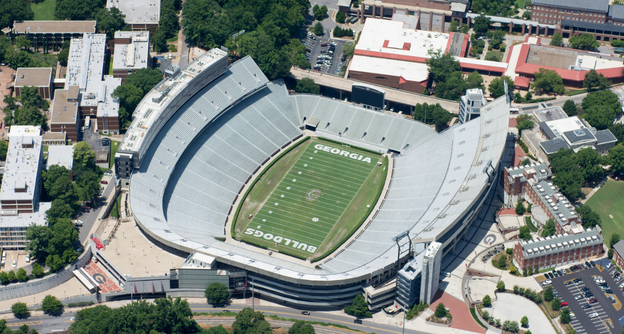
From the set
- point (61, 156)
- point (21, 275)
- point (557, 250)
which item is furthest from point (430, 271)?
point (61, 156)

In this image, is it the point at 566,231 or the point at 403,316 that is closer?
the point at 403,316

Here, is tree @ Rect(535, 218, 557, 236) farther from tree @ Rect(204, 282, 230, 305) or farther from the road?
tree @ Rect(204, 282, 230, 305)

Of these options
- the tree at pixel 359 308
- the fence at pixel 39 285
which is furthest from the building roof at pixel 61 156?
the tree at pixel 359 308

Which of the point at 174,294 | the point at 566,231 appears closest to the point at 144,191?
the point at 174,294

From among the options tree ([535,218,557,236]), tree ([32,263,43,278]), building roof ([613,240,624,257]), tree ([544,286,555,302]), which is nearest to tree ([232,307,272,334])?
tree ([32,263,43,278])

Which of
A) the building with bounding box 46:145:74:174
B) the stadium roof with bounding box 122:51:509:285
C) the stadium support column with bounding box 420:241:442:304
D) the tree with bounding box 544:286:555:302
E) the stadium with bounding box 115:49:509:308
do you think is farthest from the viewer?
the building with bounding box 46:145:74:174

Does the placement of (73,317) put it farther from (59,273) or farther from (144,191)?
(144,191)
